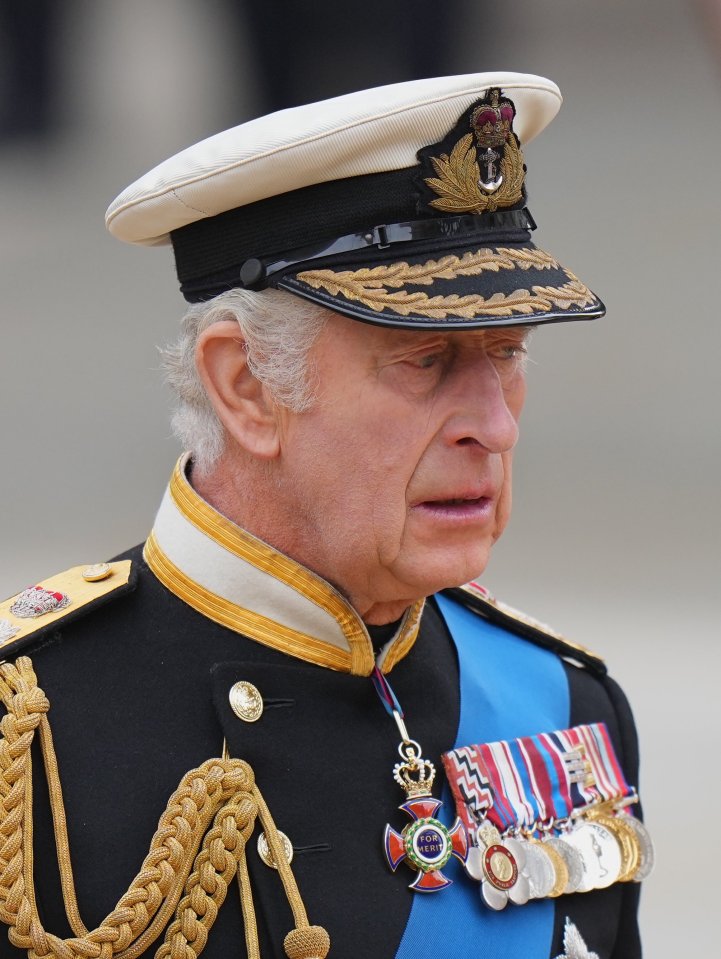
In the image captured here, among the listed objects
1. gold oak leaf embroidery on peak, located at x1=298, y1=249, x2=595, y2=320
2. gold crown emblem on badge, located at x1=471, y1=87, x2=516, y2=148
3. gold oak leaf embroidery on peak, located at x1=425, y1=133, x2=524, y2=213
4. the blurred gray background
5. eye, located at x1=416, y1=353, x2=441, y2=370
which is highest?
gold crown emblem on badge, located at x1=471, y1=87, x2=516, y2=148

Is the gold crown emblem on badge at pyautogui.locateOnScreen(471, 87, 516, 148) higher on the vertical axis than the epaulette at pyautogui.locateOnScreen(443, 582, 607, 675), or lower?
higher

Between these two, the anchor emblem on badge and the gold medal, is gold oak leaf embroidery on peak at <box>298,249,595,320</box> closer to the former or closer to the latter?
the anchor emblem on badge

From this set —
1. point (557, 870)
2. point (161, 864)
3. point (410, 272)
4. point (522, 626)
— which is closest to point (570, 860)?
point (557, 870)

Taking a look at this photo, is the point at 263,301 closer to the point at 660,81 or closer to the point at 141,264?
the point at 141,264

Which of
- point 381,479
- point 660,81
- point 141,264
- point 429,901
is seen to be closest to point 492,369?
point 381,479

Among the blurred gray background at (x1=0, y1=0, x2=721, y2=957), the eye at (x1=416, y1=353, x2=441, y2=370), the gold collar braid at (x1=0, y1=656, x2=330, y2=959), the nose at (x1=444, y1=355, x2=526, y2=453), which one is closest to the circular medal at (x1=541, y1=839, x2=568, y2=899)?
the gold collar braid at (x1=0, y1=656, x2=330, y2=959)

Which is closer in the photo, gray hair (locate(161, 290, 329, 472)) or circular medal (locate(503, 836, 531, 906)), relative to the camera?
gray hair (locate(161, 290, 329, 472))

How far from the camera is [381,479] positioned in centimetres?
160

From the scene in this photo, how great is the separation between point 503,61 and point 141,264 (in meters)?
1.75

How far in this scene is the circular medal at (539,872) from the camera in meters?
1.74

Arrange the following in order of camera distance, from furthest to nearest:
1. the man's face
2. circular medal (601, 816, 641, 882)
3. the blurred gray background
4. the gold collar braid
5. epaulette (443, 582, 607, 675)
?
the blurred gray background
epaulette (443, 582, 607, 675)
circular medal (601, 816, 641, 882)
the man's face
the gold collar braid

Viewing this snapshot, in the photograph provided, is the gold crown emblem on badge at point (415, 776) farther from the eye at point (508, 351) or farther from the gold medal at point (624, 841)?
the eye at point (508, 351)

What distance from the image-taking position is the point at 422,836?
166 centimetres

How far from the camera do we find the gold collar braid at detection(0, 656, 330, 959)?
1.47 metres
